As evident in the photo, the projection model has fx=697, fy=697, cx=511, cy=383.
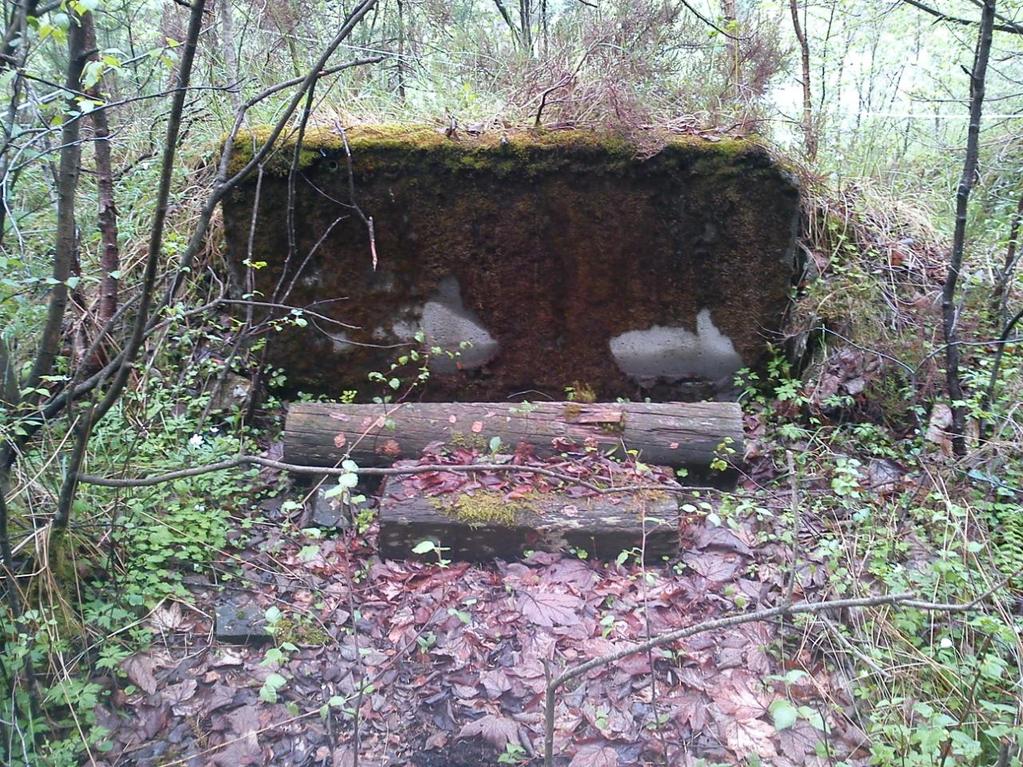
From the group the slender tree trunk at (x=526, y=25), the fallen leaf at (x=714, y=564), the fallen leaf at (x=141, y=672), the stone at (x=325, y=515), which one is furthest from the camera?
the slender tree trunk at (x=526, y=25)

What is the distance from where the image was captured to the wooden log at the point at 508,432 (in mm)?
3586

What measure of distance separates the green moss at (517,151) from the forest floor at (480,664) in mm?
2092

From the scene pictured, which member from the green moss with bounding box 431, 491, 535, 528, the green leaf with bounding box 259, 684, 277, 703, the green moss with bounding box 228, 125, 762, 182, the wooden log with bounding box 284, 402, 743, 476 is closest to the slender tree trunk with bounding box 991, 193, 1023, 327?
the green moss with bounding box 228, 125, 762, 182

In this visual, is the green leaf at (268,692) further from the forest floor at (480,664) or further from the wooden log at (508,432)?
the wooden log at (508,432)

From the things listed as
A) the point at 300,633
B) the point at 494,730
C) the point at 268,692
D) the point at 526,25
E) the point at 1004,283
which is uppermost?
the point at 526,25

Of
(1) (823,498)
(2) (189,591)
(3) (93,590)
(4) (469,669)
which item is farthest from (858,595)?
(3) (93,590)

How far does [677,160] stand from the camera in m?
4.13

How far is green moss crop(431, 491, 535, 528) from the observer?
10.5 feet

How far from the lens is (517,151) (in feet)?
13.5

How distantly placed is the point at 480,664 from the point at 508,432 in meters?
1.23

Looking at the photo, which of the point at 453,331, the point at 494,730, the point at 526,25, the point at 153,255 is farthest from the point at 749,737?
the point at 526,25

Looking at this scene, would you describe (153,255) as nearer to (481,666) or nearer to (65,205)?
(65,205)

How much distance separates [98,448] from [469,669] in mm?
2061

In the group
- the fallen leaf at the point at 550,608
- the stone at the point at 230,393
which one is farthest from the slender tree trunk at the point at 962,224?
the stone at the point at 230,393
